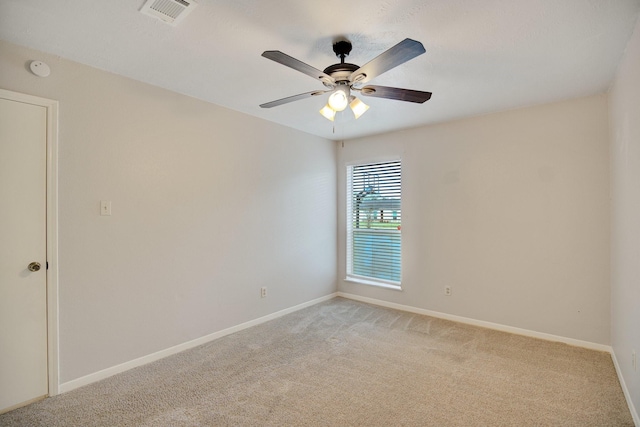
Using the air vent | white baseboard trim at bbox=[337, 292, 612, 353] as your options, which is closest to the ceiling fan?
the air vent

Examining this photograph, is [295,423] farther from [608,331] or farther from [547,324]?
[608,331]

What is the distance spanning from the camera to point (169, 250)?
2.95 m

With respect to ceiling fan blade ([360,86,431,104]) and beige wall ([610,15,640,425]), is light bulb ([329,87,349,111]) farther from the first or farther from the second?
beige wall ([610,15,640,425])

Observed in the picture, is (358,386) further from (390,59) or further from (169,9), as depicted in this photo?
(169,9)

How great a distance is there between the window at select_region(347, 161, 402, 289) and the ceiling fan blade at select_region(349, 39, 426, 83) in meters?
2.57

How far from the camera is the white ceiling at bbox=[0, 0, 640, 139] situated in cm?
176

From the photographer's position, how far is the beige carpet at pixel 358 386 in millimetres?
2043

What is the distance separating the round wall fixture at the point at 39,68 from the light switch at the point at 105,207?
96 cm

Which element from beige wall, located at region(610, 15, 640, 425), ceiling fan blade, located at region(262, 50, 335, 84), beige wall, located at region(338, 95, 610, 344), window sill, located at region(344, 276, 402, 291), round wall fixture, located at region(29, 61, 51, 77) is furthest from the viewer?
window sill, located at region(344, 276, 402, 291)

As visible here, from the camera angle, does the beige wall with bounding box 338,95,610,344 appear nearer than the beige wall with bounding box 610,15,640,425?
No

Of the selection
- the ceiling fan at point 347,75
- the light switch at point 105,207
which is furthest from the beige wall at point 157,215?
the ceiling fan at point 347,75

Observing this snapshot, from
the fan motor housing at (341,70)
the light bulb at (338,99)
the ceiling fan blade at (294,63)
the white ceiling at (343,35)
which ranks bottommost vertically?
the light bulb at (338,99)

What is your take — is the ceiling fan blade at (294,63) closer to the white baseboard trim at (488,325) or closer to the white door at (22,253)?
the white door at (22,253)

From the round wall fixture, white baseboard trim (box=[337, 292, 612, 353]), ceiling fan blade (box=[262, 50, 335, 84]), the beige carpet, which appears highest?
the round wall fixture
